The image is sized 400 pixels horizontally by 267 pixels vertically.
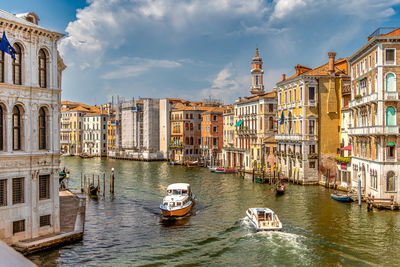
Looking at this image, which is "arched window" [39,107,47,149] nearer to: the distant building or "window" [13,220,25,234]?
"window" [13,220,25,234]

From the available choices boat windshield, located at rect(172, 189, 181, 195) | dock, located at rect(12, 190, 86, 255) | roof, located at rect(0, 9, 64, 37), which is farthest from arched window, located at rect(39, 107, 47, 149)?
boat windshield, located at rect(172, 189, 181, 195)

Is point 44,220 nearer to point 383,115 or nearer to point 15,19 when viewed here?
point 15,19

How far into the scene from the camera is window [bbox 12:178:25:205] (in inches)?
625

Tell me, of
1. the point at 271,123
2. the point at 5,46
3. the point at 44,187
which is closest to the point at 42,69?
the point at 5,46

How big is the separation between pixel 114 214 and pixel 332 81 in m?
24.2

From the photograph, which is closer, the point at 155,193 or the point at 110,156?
the point at 155,193

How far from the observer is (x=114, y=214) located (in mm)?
26125

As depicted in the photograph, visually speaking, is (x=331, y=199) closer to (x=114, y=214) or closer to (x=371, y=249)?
(x=371, y=249)

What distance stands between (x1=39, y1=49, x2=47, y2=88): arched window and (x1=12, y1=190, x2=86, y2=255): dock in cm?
651

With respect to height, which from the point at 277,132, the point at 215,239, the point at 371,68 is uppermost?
the point at 371,68

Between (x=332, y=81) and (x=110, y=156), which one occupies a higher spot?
(x=332, y=81)

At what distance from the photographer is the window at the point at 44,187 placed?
16.9 meters

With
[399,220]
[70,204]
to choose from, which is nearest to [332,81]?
[399,220]

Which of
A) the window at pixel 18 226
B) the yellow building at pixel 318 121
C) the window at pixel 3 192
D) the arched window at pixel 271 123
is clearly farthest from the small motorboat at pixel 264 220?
the arched window at pixel 271 123
